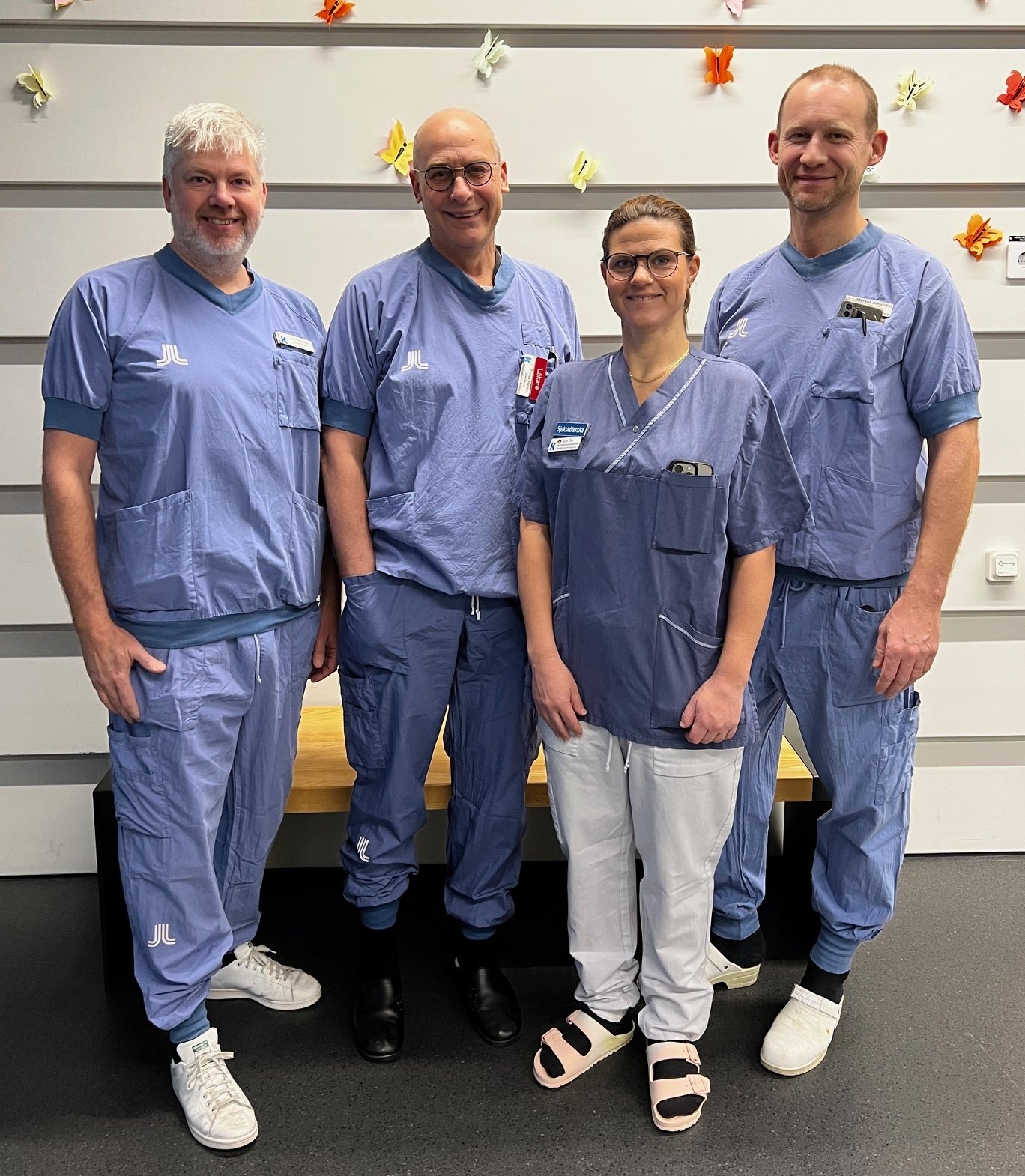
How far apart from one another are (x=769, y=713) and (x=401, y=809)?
0.79m

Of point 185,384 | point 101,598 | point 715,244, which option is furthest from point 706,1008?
point 715,244

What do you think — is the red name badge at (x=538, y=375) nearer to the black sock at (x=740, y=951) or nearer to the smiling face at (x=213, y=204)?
the smiling face at (x=213, y=204)

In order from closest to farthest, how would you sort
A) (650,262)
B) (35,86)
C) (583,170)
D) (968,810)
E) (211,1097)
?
1. (650,262)
2. (211,1097)
3. (35,86)
4. (583,170)
5. (968,810)

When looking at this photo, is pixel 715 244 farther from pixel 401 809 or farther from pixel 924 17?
pixel 401 809

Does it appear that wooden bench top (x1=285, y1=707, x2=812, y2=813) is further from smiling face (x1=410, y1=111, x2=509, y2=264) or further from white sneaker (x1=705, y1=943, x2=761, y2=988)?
smiling face (x1=410, y1=111, x2=509, y2=264)

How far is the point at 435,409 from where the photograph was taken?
2.03 m

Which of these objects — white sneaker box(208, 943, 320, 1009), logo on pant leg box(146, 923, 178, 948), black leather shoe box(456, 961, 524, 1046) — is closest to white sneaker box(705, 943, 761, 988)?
black leather shoe box(456, 961, 524, 1046)

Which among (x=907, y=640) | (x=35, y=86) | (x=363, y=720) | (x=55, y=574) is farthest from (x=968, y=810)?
(x=35, y=86)

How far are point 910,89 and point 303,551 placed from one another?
80.0 inches

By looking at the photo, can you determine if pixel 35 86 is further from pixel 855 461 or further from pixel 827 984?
pixel 827 984

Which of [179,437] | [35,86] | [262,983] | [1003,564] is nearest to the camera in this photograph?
[179,437]

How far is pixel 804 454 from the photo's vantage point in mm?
2006

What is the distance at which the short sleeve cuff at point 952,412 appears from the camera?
6.45ft

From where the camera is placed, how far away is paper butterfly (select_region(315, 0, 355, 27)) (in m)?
2.62
